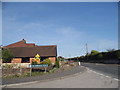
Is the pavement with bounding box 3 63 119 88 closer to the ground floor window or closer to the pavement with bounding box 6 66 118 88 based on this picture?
the pavement with bounding box 6 66 118 88

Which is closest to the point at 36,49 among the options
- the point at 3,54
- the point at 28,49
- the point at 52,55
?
the point at 28,49

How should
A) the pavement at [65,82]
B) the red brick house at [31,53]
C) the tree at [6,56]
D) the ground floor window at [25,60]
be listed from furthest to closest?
the ground floor window at [25,60], the red brick house at [31,53], the tree at [6,56], the pavement at [65,82]

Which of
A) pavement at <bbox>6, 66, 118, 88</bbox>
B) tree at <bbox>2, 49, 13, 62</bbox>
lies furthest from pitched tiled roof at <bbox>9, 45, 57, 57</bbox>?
pavement at <bbox>6, 66, 118, 88</bbox>

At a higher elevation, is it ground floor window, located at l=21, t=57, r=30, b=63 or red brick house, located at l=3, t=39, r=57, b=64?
red brick house, located at l=3, t=39, r=57, b=64

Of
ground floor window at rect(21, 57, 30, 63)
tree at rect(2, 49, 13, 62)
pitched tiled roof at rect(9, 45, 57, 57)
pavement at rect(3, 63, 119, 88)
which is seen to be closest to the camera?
pavement at rect(3, 63, 119, 88)

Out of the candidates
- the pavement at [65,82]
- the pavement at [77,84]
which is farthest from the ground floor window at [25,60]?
the pavement at [77,84]

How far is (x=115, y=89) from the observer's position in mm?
7816

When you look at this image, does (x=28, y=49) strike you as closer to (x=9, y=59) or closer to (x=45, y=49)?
Result: (x=45, y=49)

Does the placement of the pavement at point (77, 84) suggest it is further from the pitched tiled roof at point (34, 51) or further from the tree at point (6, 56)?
the pitched tiled roof at point (34, 51)

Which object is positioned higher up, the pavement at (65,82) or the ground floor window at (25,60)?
the pavement at (65,82)

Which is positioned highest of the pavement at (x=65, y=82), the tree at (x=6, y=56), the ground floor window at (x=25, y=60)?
the tree at (x=6, y=56)

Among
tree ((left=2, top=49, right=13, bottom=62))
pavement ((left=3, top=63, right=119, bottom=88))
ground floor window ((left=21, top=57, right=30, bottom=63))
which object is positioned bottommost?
ground floor window ((left=21, top=57, right=30, bottom=63))

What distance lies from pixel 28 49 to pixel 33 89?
40.0m

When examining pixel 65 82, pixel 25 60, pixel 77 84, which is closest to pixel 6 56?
pixel 25 60
